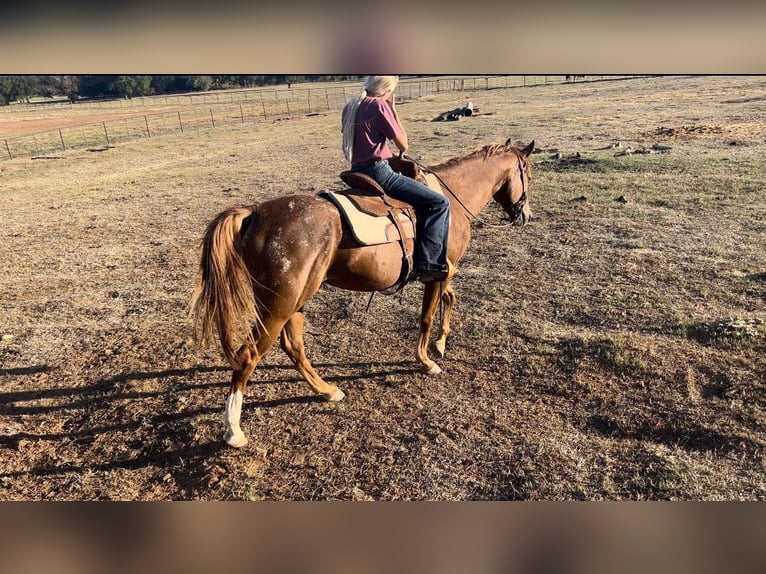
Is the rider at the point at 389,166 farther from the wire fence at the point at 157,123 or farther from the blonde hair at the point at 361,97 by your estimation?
the wire fence at the point at 157,123

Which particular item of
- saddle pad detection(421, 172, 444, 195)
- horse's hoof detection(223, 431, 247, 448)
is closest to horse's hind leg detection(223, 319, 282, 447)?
horse's hoof detection(223, 431, 247, 448)

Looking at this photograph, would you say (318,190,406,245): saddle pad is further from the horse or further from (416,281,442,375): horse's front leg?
(416,281,442,375): horse's front leg

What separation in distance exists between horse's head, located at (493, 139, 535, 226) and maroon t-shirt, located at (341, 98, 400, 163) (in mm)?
1598

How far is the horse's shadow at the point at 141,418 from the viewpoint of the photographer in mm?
3492

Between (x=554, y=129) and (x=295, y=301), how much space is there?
56.4ft

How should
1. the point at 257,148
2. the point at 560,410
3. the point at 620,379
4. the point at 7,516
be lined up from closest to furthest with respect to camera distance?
the point at 7,516
the point at 560,410
the point at 620,379
the point at 257,148

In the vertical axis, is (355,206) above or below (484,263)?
above

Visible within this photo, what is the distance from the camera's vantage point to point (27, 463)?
11.6ft

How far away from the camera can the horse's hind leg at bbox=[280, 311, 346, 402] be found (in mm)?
4035

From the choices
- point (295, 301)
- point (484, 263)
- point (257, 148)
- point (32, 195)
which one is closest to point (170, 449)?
point (295, 301)

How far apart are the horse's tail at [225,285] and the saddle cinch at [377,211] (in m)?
0.72
